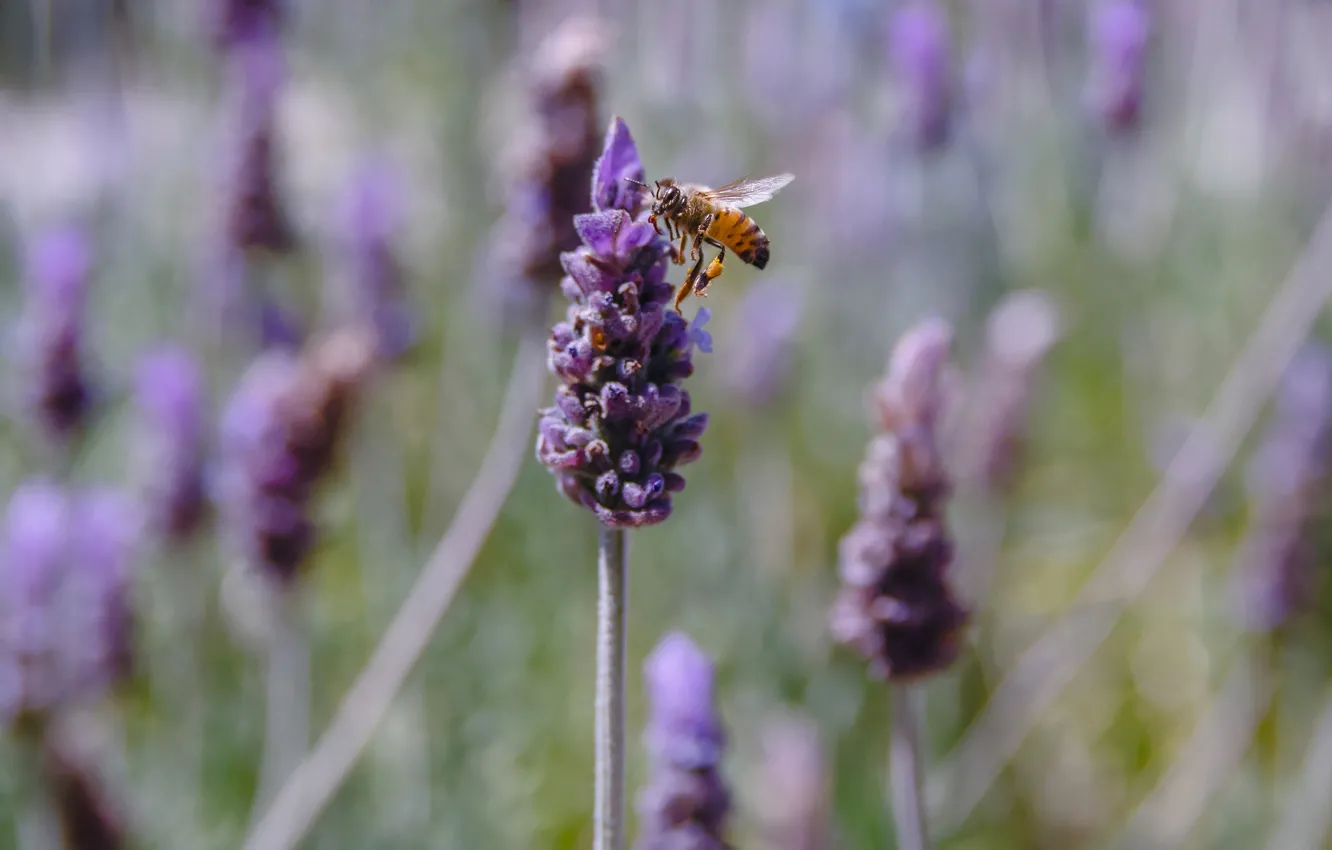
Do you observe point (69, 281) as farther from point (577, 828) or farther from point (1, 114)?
point (1, 114)

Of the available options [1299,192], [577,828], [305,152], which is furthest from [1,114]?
[1299,192]

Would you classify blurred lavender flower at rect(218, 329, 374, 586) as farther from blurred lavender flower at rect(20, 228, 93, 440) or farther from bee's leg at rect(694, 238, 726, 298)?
bee's leg at rect(694, 238, 726, 298)

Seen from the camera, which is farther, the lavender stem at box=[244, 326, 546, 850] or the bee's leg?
the lavender stem at box=[244, 326, 546, 850]

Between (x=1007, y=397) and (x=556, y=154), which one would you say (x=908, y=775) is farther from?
(x=1007, y=397)

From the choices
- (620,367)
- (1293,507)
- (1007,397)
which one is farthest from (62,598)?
(1293,507)

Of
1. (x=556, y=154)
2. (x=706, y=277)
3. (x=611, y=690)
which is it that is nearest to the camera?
(x=611, y=690)

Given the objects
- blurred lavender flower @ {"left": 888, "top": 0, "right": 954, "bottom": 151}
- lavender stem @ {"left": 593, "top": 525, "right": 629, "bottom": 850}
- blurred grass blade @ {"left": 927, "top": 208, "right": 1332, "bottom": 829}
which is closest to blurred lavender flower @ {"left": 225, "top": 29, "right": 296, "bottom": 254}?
blurred lavender flower @ {"left": 888, "top": 0, "right": 954, "bottom": 151}
